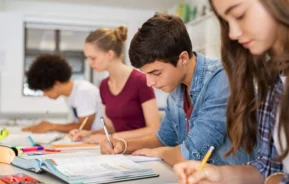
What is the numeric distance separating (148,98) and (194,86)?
27.3 inches

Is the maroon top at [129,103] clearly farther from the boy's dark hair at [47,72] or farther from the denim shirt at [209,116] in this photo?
the denim shirt at [209,116]

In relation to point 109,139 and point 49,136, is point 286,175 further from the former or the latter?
point 49,136

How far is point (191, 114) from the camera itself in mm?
1294

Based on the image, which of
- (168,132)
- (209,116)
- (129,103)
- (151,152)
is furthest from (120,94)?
(209,116)

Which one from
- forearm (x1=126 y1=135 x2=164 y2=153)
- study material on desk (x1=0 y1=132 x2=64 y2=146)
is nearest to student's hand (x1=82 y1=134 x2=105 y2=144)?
study material on desk (x1=0 y1=132 x2=64 y2=146)

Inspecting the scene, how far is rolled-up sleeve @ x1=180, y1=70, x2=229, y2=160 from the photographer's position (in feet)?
3.83

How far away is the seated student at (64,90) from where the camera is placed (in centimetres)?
229

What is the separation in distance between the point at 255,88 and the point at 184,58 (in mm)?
388

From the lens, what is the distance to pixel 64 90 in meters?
2.41

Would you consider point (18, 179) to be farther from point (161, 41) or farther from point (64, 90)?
point (64, 90)

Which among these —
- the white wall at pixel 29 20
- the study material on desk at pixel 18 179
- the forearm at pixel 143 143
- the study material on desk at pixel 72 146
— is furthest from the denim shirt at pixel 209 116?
the white wall at pixel 29 20

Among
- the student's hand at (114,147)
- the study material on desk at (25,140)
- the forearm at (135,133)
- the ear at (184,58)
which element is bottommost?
the study material on desk at (25,140)

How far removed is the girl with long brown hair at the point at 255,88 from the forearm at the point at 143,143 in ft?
1.95

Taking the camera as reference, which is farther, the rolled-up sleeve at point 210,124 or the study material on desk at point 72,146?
the study material on desk at point 72,146
